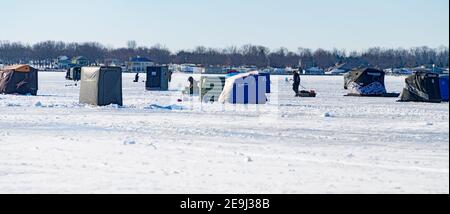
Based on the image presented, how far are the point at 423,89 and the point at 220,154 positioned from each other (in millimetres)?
21082

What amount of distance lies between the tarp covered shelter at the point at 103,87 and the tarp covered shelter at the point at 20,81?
938 cm

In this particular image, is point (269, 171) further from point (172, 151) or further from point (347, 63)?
point (347, 63)

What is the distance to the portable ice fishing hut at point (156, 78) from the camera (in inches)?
1689

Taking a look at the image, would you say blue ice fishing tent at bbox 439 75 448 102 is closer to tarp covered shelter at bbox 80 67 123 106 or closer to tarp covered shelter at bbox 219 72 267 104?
tarp covered shelter at bbox 219 72 267 104

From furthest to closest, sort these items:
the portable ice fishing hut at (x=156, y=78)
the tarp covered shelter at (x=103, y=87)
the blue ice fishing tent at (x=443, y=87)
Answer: the portable ice fishing hut at (x=156, y=78) < the blue ice fishing tent at (x=443, y=87) < the tarp covered shelter at (x=103, y=87)

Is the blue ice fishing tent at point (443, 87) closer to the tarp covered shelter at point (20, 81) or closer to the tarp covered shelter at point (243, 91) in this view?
the tarp covered shelter at point (243, 91)

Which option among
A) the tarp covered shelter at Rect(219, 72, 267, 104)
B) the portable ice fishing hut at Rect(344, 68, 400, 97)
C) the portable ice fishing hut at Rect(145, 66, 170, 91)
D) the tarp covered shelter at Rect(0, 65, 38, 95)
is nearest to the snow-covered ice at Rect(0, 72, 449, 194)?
the tarp covered shelter at Rect(219, 72, 267, 104)

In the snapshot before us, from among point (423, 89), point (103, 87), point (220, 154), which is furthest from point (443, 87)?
point (220, 154)

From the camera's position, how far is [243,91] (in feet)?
90.9

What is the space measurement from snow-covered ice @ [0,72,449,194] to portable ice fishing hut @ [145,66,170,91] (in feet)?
76.4

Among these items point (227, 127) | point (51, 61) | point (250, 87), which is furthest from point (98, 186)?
point (51, 61)

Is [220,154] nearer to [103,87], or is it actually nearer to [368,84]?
[103,87]

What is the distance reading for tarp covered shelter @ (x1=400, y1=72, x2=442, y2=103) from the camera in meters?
30.2

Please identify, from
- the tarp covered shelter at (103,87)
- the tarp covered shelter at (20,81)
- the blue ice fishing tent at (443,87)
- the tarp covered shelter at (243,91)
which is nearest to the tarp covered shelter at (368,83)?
the blue ice fishing tent at (443,87)
